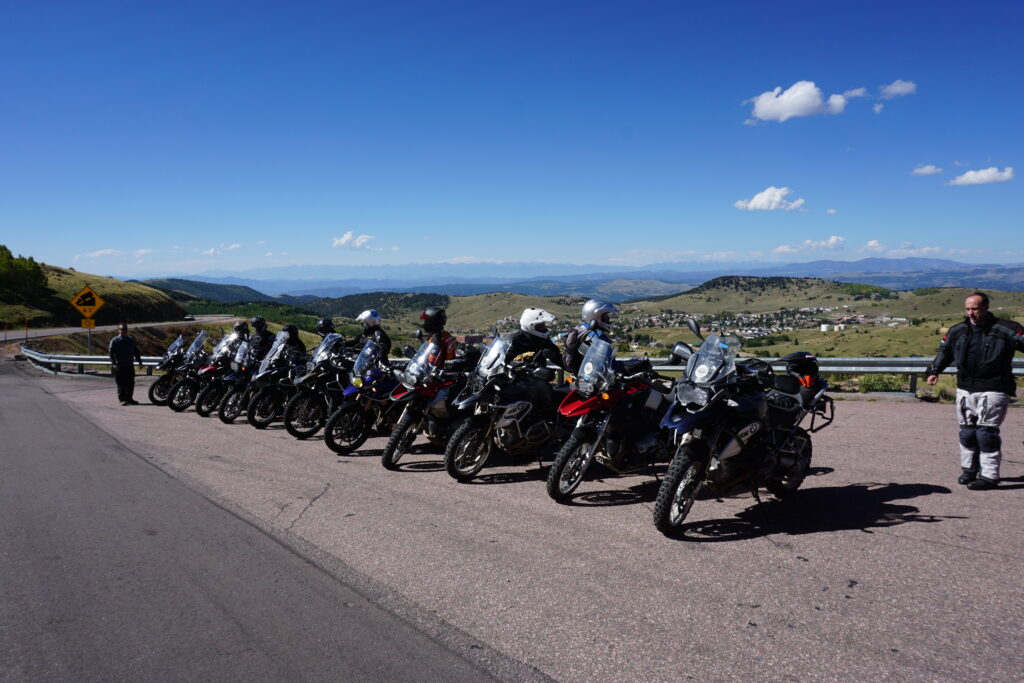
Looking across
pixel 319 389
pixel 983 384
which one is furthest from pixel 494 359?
pixel 983 384

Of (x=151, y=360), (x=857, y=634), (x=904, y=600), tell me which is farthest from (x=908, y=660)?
(x=151, y=360)

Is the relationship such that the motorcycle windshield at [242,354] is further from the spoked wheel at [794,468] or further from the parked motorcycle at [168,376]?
the spoked wheel at [794,468]

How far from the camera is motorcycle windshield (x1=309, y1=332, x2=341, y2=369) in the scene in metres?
9.59

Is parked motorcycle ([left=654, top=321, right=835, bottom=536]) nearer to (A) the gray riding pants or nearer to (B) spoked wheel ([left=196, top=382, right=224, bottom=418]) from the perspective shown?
(A) the gray riding pants

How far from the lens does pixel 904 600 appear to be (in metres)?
3.80

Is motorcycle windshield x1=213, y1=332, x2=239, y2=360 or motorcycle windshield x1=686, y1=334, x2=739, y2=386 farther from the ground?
motorcycle windshield x1=686, y1=334, x2=739, y2=386

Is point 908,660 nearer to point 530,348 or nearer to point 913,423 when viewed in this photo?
point 530,348

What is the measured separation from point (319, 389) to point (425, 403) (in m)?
3.01

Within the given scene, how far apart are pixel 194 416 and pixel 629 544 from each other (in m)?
10.3

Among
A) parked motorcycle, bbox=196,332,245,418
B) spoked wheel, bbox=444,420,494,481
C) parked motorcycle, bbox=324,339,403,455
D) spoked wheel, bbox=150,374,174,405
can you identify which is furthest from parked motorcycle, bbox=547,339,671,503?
spoked wheel, bbox=150,374,174,405

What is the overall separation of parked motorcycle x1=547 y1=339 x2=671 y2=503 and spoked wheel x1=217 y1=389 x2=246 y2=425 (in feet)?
25.2

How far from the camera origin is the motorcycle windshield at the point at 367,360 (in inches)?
343

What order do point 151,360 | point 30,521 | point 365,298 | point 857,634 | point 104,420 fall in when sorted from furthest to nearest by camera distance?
1. point 365,298
2. point 151,360
3. point 104,420
4. point 30,521
5. point 857,634

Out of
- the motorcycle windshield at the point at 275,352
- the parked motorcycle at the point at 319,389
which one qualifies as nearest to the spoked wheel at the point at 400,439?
the parked motorcycle at the point at 319,389
